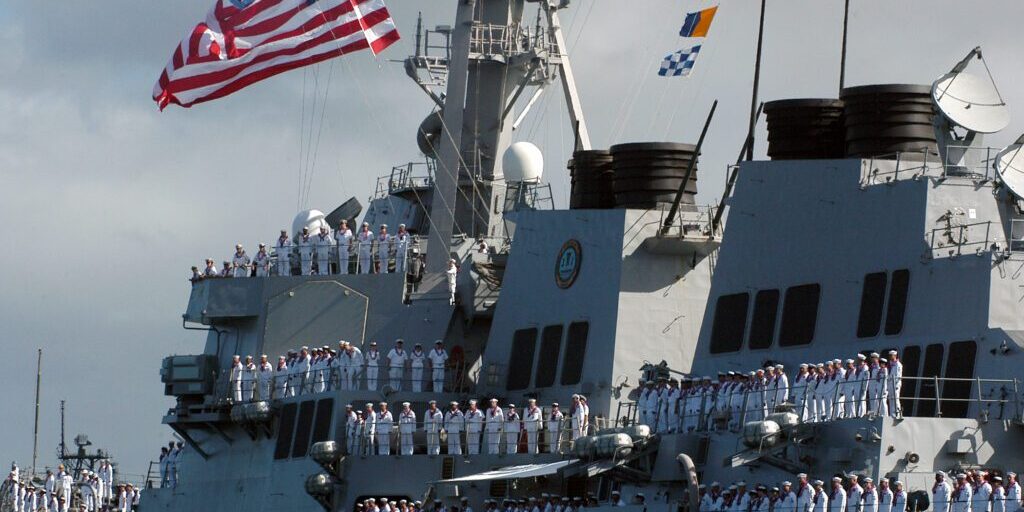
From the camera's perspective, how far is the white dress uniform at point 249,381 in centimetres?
3970

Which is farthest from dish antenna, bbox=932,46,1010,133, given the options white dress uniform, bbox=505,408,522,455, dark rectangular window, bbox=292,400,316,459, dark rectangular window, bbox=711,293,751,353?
dark rectangular window, bbox=292,400,316,459

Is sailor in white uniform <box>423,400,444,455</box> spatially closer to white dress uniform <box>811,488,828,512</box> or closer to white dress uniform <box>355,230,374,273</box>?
white dress uniform <box>355,230,374,273</box>

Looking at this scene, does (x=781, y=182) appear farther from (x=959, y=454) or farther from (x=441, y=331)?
(x=441, y=331)

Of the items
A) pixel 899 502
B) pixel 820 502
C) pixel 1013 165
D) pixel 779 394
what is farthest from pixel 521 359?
pixel 899 502

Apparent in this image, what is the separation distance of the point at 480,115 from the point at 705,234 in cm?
894

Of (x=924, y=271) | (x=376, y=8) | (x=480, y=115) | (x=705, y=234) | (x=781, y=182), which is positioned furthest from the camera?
(x=480, y=115)

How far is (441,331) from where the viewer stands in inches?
1558

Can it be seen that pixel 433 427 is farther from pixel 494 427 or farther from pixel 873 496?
pixel 873 496

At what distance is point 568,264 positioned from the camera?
121ft

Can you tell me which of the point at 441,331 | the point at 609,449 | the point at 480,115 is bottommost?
the point at 609,449

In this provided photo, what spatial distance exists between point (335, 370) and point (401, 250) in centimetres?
339

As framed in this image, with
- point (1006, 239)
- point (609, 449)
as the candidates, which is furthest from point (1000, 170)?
point (609, 449)

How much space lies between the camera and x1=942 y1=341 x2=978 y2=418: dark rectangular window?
28172 mm

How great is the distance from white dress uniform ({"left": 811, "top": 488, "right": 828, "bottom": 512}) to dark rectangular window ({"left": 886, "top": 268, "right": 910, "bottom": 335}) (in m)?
4.44
